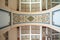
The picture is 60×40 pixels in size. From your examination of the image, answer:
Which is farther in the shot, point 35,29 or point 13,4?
point 35,29

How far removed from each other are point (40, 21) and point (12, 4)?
3.67ft

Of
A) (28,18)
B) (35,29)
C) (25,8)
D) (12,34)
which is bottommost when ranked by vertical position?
(12,34)

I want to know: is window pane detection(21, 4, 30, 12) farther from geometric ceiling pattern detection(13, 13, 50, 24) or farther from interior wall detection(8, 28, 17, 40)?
interior wall detection(8, 28, 17, 40)

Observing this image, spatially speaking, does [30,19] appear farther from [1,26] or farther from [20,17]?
[1,26]

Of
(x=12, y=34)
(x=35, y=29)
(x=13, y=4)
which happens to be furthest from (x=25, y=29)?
(x=13, y=4)

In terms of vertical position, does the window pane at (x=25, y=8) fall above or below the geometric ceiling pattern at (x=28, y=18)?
above

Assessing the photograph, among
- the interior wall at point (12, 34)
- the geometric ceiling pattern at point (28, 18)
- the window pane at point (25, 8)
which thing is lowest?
the interior wall at point (12, 34)

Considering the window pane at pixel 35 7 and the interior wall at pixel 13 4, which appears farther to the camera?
the window pane at pixel 35 7

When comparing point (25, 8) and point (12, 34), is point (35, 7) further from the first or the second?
point (12, 34)

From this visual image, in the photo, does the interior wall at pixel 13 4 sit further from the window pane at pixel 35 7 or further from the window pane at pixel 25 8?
the window pane at pixel 35 7

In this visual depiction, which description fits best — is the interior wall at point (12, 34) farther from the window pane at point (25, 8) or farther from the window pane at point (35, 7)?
the window pane at point (35, 7)

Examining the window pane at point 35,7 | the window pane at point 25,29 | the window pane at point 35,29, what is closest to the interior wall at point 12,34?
the window pane at point 25,29

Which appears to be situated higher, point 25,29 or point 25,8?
point 25,8

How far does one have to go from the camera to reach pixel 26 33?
420cm
